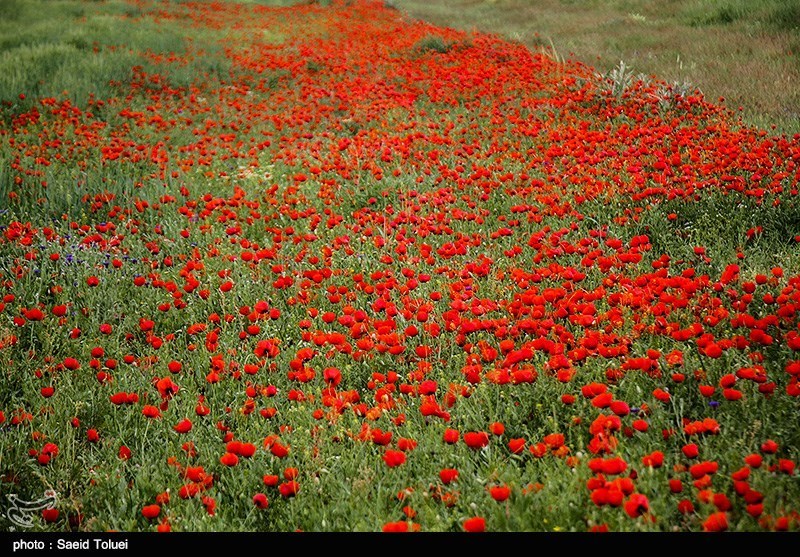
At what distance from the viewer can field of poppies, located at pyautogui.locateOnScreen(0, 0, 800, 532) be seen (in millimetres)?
2191

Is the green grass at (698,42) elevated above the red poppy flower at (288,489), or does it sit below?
above

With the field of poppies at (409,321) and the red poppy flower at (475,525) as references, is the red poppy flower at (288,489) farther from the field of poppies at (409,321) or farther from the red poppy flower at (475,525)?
the red poppy flower at (475,525)

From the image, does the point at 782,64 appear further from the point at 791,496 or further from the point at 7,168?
the point at 7,168

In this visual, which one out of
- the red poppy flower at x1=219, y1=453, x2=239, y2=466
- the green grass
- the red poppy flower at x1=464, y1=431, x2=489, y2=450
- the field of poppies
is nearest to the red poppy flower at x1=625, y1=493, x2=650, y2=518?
the field of poppies

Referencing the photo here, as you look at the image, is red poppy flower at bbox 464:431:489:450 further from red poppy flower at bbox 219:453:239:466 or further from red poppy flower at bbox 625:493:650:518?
red poppy flower at bbox 219:453:239:466

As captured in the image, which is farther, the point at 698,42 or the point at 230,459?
the point at 698,42

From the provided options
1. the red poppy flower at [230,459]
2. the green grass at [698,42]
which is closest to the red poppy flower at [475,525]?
the red poppy flower at [230,459]

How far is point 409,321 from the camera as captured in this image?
11.5ft

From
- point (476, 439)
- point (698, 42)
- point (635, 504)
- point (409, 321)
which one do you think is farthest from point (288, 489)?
point (698, 42)

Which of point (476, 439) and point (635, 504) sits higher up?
point (635, 504)

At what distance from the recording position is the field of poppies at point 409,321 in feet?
7.19

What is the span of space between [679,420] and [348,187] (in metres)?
4.50

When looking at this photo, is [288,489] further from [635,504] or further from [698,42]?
[698,42]

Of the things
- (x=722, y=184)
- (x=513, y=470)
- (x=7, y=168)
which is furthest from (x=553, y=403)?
(x=7, y=168)
